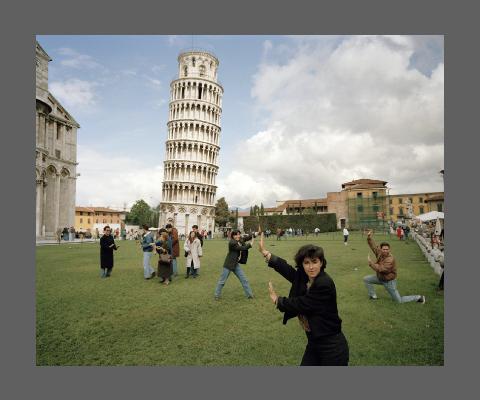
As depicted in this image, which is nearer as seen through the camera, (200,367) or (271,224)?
(200,367)

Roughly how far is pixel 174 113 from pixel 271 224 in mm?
32275

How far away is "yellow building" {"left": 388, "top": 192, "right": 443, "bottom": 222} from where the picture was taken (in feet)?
28.4

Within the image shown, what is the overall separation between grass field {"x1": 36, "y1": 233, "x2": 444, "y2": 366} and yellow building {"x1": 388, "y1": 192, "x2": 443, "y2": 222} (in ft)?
6.80

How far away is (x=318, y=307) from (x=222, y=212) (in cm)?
7474

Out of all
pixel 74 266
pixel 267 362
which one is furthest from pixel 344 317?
pixel 74 266

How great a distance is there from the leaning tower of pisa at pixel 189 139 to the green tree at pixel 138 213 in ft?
54.7

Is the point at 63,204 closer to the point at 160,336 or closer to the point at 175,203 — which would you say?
the point at 175,203

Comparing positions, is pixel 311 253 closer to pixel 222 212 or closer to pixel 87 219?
pixel 87 219

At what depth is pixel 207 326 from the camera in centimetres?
560

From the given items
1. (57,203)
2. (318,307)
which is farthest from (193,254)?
(57,203)

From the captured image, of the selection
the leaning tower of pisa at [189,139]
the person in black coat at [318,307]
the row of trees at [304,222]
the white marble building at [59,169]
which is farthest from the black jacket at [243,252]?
the leaning tower of pisa at [189,139]

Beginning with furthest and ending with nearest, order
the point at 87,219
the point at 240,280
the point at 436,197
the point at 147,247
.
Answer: the point at 87,219 < the point at 147,247 < the point at 436,197 < the point at 240,280

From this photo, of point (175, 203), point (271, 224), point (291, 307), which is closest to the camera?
point (291, 307)

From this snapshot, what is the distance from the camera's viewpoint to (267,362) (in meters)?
4.36
